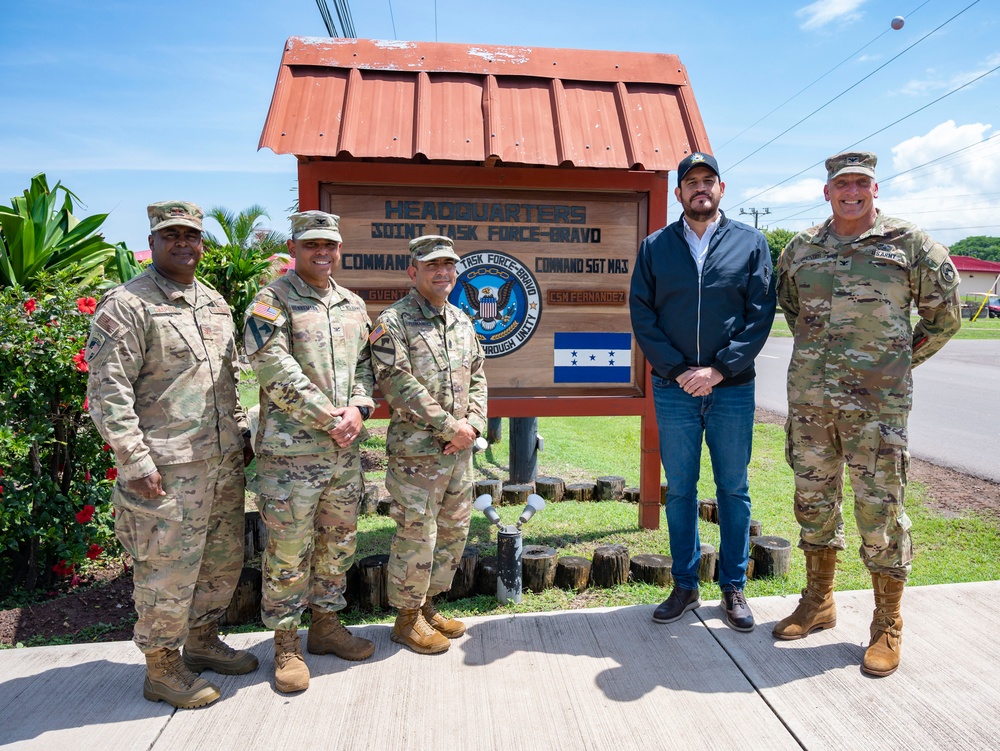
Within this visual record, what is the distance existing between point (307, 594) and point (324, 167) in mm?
2543

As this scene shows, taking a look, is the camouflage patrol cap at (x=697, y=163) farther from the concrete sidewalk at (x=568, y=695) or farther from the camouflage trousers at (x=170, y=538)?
the camouflage trousers at (x=170, y=538)

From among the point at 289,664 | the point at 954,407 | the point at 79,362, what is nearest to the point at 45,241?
the point at 79,362

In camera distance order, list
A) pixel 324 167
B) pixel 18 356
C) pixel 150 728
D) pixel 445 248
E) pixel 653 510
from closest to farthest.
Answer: pixel 150 728 → pixel 445 248 → pixel 18 356 → pixel 324 167 → pixel 653 510

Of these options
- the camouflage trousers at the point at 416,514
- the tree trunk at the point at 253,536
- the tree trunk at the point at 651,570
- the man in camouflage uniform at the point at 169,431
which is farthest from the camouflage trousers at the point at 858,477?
the tree trunk at the point at 253,536

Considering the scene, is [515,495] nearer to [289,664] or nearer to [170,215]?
[289,664]

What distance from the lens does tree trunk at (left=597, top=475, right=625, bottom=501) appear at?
18.8 ft

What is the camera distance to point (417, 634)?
3109 millimetres

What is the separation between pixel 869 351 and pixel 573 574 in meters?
1.89

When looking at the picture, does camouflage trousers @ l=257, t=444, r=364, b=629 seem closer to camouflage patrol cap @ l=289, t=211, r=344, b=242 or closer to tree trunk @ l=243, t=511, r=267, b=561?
camouflage patrol cap @ l=289, t=211, r=344, b=242

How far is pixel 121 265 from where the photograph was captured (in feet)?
17.8

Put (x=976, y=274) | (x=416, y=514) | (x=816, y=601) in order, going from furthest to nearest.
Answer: (x=976, y=274) < (x=816, y=601) < (x=416, y=514)

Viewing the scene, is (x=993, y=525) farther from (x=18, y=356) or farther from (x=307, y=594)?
(x=18, y=356)

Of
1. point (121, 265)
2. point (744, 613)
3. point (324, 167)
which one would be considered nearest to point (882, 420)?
point (744, 613)

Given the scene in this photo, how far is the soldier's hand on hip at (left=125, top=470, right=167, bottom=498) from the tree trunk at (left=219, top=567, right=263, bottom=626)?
1106 millimetres
